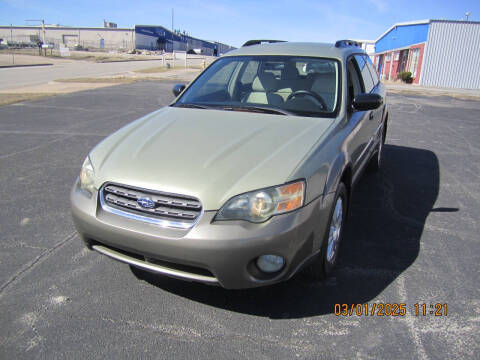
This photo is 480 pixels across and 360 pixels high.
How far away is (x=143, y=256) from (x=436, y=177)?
4753 mm

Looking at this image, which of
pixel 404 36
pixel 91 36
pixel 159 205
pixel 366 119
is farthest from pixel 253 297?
pixel 91 36

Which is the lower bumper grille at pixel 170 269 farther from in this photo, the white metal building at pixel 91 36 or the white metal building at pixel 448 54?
the white metal building at pixel 91 36

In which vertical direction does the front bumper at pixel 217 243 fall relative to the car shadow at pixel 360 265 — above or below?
above

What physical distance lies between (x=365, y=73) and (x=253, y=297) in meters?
3.24

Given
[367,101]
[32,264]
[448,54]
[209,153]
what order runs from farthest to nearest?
[448,54] → [367,101] → [32,264] → [209,153]

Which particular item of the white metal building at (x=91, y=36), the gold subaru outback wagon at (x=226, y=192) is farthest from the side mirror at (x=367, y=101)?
the white metal building at (x=91, y=36)

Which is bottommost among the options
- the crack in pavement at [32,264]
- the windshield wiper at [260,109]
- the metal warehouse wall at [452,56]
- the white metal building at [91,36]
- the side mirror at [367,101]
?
the crack in pavement at [32,264]

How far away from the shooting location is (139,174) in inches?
95.4

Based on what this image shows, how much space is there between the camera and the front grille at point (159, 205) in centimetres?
227

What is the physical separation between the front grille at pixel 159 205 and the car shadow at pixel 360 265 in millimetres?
758

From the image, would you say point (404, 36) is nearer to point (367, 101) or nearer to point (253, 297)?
point (367, 101)

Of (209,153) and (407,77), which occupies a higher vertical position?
(407,77)

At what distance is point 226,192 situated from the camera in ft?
7.39

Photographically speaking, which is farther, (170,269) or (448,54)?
(448,54)
